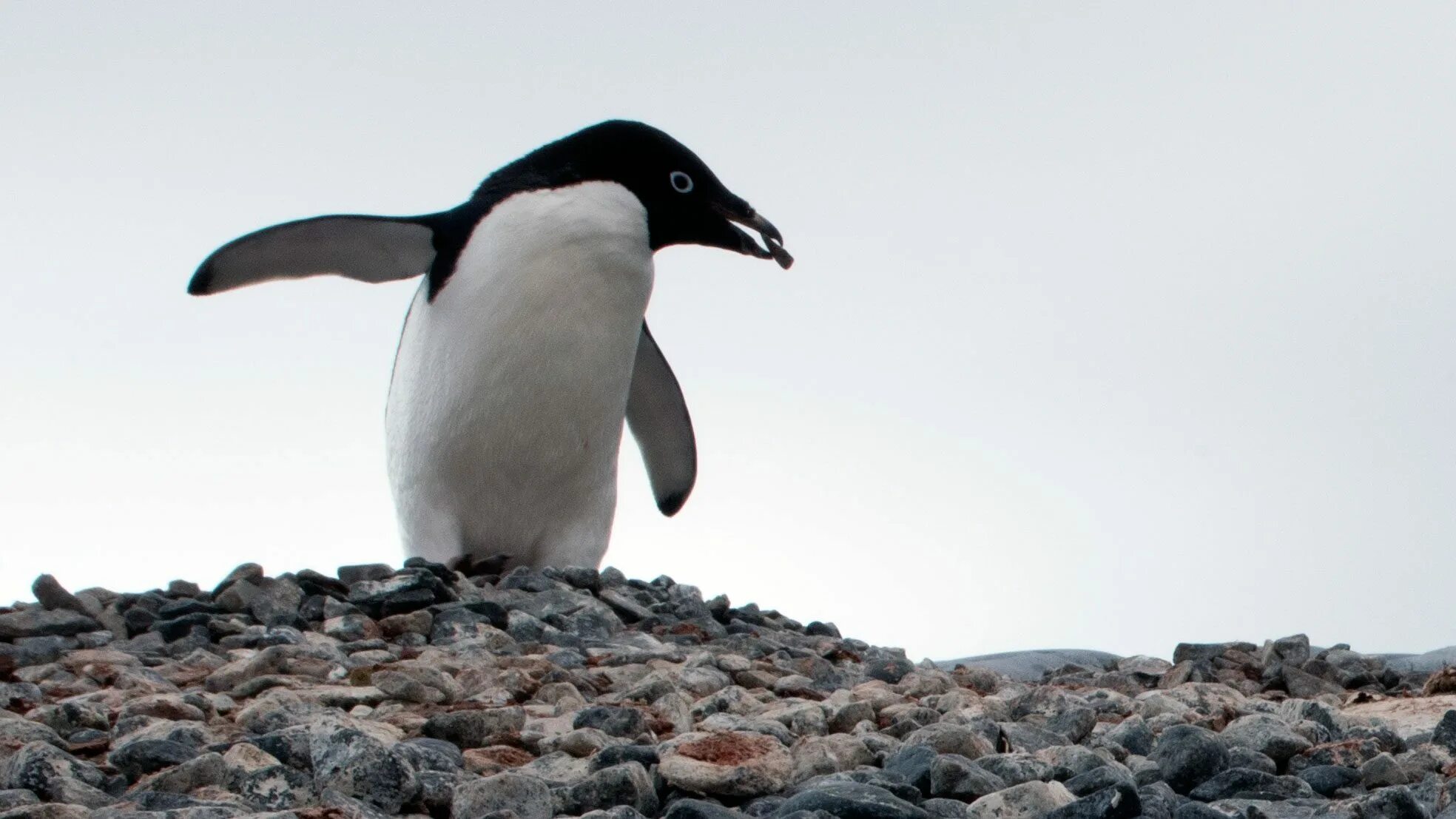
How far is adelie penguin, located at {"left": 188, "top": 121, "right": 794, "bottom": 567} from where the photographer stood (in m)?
5.77

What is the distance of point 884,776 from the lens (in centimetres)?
269

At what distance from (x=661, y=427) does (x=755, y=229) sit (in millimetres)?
1402

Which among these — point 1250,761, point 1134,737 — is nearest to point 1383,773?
point 1250,761

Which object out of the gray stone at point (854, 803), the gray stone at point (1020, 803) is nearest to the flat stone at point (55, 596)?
the gray stone at point (854, 803)

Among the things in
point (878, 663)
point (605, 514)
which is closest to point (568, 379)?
point (605, 514)

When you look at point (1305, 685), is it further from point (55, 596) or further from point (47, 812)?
point (55, 596)

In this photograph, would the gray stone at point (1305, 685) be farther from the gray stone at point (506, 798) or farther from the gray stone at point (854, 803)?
the gray stone at point (506, 798)

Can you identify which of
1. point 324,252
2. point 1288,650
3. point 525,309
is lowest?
point 1288,650

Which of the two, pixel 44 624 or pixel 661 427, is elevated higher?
pixel 661 427

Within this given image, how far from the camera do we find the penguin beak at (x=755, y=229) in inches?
240

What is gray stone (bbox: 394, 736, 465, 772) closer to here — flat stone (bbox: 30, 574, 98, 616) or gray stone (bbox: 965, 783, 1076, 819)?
gray stone (bbox: 965, 783, 1076, 819)

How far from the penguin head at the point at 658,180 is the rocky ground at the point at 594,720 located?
5.31 ft

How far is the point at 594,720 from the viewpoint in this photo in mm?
3078

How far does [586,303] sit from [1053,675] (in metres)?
2.15
